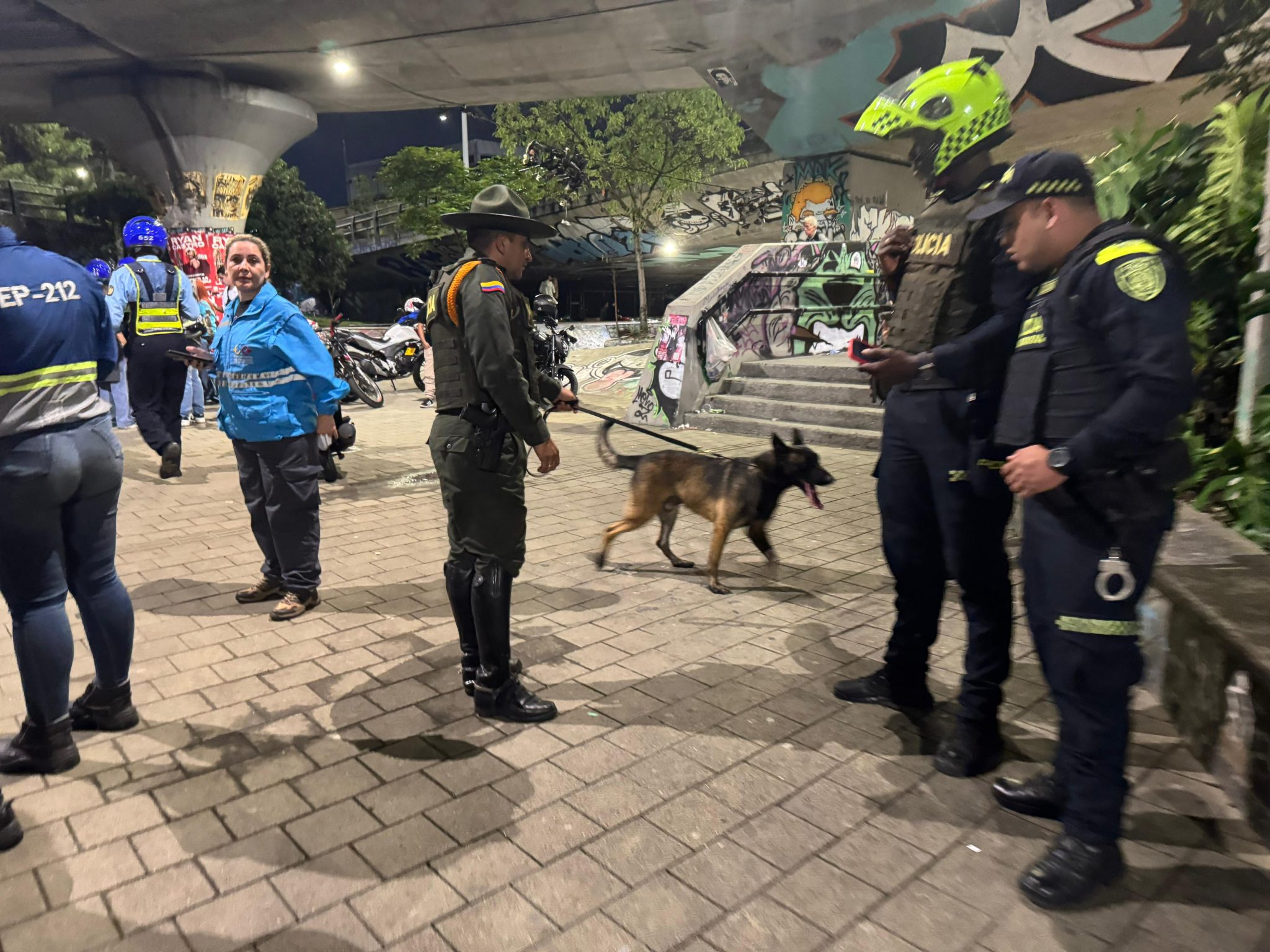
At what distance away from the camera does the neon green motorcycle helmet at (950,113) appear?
284 centimetres

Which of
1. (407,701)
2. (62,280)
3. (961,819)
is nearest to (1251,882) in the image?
(961,819)

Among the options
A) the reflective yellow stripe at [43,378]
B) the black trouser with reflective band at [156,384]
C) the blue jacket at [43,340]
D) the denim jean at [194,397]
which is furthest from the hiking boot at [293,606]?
the denim jean at [194,397]

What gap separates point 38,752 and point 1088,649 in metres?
3.63

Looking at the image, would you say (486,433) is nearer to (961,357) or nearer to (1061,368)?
(961,357)

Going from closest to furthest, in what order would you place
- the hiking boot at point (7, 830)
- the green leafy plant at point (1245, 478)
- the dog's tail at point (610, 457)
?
the hiking boot at point (7, 830), the green leafy plant at point (1245, 478), the dog's tail at point (610, 457)

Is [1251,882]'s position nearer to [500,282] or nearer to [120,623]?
[500,282]

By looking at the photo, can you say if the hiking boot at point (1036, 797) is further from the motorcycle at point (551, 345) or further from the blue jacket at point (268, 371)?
the motorcycle at point (551, 345)

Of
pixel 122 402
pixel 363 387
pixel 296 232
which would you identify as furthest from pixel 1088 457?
pixel 296 232

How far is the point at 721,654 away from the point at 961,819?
1.52 meters

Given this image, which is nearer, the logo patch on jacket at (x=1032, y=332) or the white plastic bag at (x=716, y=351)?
the logo patch on jacket at (x=1032, y=332)

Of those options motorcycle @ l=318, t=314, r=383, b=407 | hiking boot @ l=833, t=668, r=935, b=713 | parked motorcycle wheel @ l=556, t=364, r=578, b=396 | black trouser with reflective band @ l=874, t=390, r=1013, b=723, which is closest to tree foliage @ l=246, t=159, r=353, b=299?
motorcycle @ l=318, t=314, r=383, b=407

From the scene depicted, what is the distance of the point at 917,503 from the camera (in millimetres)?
3096

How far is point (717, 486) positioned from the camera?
4.90 m

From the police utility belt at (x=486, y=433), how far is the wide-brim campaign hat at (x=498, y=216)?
74cm
